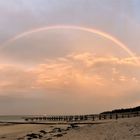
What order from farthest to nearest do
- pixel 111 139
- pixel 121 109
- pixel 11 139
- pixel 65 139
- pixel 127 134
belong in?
1. pixel 121 109
2. pixel 11 139
3. pixel 65 139
4. pixel 127 134
5. pixel 111 139

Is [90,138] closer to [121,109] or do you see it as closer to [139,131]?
[139,131]

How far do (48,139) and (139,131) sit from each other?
9071 mm

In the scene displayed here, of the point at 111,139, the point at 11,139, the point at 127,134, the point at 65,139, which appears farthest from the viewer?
the point at 11,139

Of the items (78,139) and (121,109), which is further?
→ (121,109)

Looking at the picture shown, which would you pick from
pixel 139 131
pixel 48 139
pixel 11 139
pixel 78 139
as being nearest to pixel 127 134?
pixel 139 131

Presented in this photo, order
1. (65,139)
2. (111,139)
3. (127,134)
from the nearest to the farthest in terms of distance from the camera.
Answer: (111,139)
(127,134)
(65,139)

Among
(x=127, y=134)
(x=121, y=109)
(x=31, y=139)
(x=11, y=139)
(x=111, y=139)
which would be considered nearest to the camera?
(x=111, y=139)

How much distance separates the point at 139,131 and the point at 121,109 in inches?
4275

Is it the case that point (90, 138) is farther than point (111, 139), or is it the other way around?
point (90, 138)

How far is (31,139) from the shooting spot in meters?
36.6

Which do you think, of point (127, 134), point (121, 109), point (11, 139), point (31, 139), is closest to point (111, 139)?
point (127, 134)

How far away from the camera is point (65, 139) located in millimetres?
32469

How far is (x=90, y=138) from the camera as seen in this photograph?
1236 inches

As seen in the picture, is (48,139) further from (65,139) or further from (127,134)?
(127,134)
